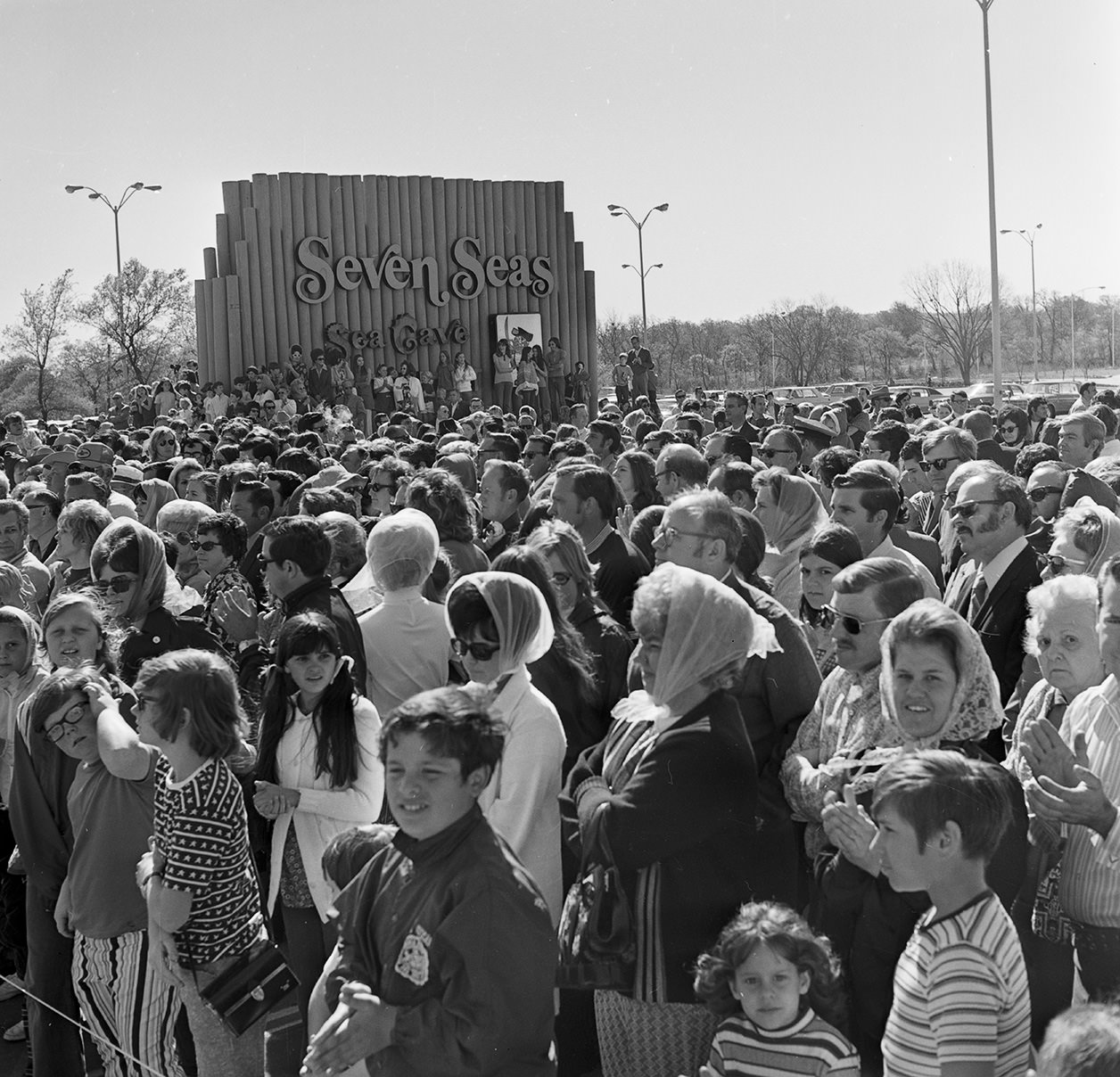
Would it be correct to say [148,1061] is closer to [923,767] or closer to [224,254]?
[923,767]

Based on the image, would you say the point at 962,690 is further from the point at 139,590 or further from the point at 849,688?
the point at 139,590

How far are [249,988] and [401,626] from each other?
5.37ft

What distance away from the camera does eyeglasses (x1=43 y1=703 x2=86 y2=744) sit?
4.18 m

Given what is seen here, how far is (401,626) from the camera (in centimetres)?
Answer: 507

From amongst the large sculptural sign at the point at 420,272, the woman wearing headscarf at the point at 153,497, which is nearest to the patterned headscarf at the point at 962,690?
the woman wearing headscarf at the point at 153,497

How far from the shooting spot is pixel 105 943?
411 centimetres

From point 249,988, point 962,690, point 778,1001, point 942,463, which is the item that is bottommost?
point 249,988

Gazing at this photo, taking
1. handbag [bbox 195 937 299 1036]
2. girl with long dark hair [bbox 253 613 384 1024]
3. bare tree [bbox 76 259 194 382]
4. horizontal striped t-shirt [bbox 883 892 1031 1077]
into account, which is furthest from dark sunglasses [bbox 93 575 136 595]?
bare tree [bbox 76 259 194 382]

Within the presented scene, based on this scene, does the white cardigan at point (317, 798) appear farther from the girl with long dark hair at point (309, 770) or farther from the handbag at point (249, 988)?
the handbag at point (249, 988)

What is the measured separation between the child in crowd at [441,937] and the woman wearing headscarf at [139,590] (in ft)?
8.31

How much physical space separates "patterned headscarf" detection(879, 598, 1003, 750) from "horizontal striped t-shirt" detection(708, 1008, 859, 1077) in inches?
28.0

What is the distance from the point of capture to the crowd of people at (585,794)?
279 cm

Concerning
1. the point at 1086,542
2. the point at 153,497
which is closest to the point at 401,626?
the point at 1086,542

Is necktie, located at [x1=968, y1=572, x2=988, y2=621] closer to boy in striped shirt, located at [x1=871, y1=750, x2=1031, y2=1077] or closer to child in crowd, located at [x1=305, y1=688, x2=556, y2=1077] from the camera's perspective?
boy in striped shirt, located at [x1=871, y1=750, x2=1031, y2=1077]
